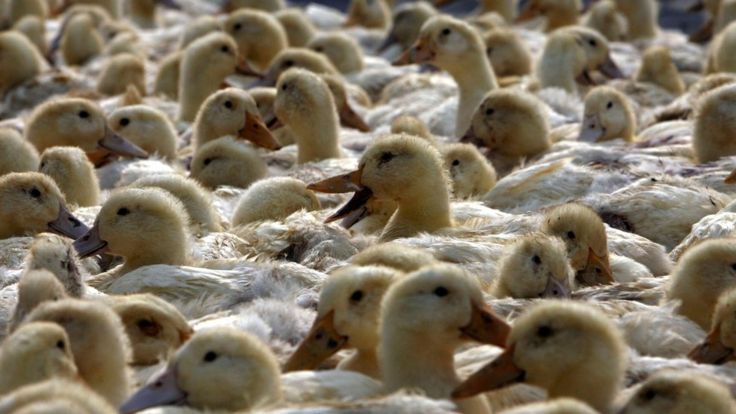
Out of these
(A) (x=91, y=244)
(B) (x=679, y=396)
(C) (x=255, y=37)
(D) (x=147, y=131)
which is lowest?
(C) (x=255, y=37)

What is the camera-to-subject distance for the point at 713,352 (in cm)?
696

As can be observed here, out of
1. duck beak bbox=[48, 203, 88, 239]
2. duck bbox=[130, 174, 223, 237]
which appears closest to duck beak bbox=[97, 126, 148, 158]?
duck bbox=[130, 174, 223, 237]

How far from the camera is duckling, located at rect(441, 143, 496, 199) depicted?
10.3 m

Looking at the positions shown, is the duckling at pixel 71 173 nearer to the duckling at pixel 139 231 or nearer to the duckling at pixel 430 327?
the duckling at pixel 139 231

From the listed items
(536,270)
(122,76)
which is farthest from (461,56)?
(536,270)

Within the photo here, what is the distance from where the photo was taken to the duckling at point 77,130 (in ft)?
37.3

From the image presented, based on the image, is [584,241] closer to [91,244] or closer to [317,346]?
[317,346]

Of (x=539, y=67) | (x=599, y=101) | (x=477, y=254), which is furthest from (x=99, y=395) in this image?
(x=539, y=67)

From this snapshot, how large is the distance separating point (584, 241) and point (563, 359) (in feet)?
6.65

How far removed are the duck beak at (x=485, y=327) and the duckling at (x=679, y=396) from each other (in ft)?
1.88

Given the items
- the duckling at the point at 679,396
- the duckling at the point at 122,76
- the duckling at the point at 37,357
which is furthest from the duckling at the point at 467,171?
the duckling at the point at 122,76

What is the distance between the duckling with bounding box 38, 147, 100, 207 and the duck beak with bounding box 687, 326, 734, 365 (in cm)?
413

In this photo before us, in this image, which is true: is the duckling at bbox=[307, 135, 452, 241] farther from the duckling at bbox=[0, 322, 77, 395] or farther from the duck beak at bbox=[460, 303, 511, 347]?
the duckling at bbox=[0, 322, 77, 395]

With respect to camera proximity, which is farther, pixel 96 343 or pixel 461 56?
pixel 461 56
